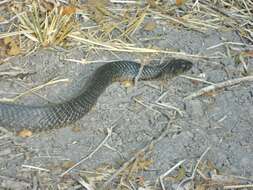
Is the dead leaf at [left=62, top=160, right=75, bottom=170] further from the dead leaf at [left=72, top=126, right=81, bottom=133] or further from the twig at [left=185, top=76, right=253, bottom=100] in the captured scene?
the twig at [left=185, top=76, right=253, bottom=100]

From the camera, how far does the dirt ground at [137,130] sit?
5.29m

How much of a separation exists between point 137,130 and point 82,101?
66 centimetres

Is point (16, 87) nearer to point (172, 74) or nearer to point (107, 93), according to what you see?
point (107, 93)

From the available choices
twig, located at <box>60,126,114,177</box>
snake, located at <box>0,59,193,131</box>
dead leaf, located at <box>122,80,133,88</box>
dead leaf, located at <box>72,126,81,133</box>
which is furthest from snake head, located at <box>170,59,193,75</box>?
dead leaf, located at <box>72,126,81,133</box>

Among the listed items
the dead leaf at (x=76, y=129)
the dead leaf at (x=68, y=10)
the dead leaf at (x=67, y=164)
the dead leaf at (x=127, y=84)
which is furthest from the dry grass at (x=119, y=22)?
the dead leaf at (x=67, y=164)

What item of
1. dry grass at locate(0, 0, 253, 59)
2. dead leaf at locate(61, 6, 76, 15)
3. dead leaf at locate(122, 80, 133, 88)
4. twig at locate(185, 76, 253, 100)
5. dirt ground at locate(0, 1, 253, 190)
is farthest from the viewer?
dead leaf at locate(61, 6, 76, 15)

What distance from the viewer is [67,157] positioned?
546 cm

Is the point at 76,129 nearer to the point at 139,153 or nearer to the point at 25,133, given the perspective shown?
the point at 25,133

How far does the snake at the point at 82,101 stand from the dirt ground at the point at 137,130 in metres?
0.09

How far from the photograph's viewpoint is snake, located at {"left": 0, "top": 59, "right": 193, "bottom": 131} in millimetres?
5730

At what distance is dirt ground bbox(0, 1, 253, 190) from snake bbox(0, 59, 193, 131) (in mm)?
92

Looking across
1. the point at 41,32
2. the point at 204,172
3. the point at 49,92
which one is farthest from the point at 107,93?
the point at 204,172

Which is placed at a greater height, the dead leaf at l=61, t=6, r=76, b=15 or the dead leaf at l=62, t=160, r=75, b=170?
the dead leaf at l=61, t=6, r=76, b=15

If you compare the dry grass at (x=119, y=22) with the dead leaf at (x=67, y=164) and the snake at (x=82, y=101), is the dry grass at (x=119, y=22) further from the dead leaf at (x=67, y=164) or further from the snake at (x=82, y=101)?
the dead leaf at (x=67, y=164)
